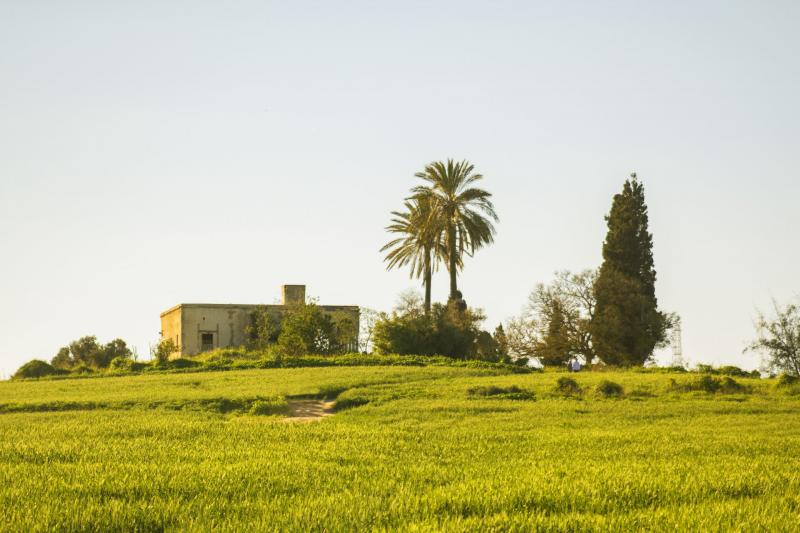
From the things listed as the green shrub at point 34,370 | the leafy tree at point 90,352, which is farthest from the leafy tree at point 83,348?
the green shrub at point 34,370

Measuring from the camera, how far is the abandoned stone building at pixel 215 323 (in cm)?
5906

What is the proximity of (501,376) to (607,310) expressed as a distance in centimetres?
2145

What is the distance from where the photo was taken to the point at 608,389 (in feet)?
86.9

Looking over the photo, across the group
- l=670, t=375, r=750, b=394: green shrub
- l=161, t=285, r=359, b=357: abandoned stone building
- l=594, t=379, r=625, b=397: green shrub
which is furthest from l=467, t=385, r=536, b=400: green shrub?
Result: l=161, t=285, r=359, b=357: abandoned stone building

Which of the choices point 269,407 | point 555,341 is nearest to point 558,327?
point 555,341

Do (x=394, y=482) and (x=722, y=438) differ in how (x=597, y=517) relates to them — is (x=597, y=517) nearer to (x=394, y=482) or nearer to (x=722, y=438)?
(x=394, y=482)

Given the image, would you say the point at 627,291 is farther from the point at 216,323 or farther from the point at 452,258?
the point at 216,323

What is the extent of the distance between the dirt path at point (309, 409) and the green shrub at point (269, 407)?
0.22 meters

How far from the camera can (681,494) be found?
379 inches

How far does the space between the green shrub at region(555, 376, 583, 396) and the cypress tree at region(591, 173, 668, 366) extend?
26.4m

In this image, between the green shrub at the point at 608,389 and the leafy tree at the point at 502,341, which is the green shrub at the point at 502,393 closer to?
the green shrub at the point at 608,389

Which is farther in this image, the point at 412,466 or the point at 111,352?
the point at 111,352

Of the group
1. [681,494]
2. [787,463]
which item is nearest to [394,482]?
[681,494]

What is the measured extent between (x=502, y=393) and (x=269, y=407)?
641cm
